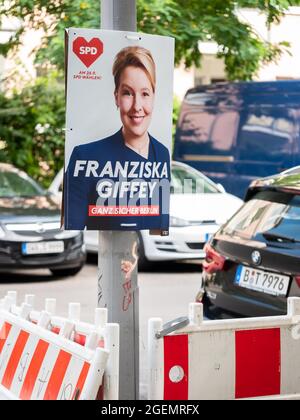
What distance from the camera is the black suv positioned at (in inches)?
298

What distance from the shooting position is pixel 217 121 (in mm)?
19344

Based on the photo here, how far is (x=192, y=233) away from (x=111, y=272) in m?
9.57

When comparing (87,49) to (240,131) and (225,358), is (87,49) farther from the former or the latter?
(240,131)

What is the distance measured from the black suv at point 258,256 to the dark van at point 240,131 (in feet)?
30.0

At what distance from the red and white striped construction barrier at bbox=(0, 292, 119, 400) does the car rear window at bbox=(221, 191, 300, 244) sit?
2.04 meters

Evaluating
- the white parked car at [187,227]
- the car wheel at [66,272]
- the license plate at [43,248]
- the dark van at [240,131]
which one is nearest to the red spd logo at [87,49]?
the license plate at [43,248]

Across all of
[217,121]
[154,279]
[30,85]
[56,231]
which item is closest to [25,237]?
[56,231]

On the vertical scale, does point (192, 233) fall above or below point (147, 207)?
below

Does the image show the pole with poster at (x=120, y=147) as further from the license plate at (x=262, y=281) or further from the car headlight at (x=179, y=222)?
the car headlight at (x=179, y=222)

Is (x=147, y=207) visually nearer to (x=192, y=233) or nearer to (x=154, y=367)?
(x=154, y=367)

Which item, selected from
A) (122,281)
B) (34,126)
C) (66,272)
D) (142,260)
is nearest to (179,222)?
(142,260)

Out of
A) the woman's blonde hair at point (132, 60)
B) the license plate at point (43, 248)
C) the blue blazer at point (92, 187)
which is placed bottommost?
the license plate at point (43, 248)

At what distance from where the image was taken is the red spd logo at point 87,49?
5941mm

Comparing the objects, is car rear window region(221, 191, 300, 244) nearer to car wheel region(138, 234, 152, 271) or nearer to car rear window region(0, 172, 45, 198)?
car wheel region(138, 234, 152, 271)
